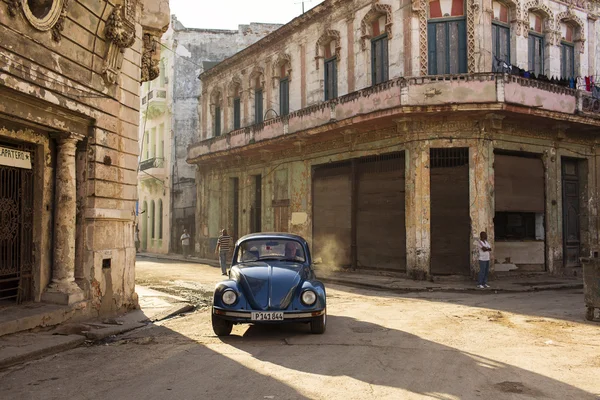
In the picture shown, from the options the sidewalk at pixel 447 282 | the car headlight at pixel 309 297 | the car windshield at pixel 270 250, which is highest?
the car windshield at pixel 270 250

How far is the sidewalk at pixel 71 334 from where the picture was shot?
661cm

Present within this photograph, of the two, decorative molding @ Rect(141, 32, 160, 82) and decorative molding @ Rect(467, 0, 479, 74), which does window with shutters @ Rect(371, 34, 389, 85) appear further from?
decorative molding @ Rect(141, 32, 160, 82)

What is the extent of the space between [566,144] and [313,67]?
399 inches

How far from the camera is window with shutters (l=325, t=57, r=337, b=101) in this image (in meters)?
20.9

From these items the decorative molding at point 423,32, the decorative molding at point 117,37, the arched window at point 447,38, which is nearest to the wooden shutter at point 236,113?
the decorative molding at point 423,32

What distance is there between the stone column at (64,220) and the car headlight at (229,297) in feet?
9.35

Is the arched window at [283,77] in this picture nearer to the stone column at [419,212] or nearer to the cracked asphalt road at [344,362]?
the stone column at [419,212]

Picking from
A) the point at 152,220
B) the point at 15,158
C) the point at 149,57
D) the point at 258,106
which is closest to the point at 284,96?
the point at 258,106

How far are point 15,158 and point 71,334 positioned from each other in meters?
2.92

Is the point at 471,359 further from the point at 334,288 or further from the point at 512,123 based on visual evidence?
the point at 512,123

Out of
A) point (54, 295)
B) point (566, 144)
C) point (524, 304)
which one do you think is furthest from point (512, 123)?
point (54, 295)

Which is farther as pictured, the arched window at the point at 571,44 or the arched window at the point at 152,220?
the arched window at the point at 152,220

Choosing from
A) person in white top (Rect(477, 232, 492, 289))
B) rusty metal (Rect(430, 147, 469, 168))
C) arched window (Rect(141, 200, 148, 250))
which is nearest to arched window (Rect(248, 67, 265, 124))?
rusty metal (Rect(430, 147, 469, 168))

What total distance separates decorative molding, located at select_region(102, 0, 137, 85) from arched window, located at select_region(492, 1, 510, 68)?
12012mm
